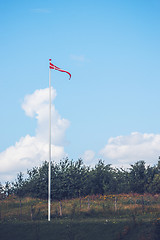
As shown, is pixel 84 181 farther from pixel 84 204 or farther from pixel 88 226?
pixel 88 226

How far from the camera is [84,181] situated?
56750mm

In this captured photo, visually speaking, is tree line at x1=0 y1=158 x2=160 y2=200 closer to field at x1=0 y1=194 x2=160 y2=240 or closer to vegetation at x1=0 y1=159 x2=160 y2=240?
vegetation at x1=0 y1=159 x2=160 y2=240

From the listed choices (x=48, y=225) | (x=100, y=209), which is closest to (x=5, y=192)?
(x=100, y=209)

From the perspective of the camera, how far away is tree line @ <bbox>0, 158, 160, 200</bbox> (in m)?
54.3

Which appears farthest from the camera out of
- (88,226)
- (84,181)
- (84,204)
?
(84,181)

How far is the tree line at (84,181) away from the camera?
54312mm

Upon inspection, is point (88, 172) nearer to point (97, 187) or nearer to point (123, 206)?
point (97, 187)

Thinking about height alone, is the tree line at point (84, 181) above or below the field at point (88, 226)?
above

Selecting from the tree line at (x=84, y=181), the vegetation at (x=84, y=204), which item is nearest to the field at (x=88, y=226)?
the vegetation at (x=84, y=204)

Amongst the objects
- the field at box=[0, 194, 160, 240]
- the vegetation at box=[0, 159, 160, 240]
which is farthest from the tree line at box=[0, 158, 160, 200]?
the field at box=[0, 194, 160, 240]

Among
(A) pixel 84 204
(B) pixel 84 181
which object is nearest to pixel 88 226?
(A) pixel 84 204

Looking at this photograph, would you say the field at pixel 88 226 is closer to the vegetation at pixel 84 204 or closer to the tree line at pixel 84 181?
the vegetation at pixel 84 204

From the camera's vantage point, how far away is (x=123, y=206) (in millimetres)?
40344

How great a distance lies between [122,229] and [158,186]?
32.0 meters
